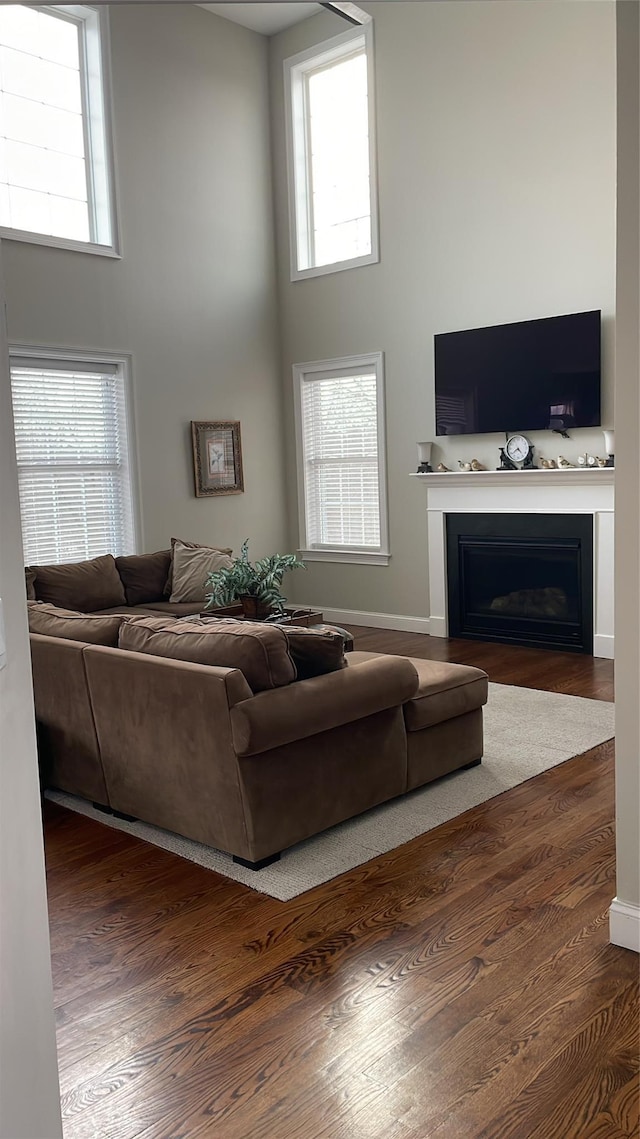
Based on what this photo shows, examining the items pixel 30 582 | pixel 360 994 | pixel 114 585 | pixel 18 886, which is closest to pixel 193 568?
pixel 114 585

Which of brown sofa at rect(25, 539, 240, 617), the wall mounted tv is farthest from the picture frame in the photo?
the wall mounted tv

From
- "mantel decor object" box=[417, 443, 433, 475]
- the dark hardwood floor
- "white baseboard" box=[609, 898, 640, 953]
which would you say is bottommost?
the dark hardwood floor

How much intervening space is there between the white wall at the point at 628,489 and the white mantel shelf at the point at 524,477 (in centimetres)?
365

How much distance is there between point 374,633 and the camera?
7285mm

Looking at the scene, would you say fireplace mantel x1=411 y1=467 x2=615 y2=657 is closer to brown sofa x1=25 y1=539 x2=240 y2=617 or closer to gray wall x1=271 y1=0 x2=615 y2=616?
gray wall x1=271 y1=0 x2=615 y2=616

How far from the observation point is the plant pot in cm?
517

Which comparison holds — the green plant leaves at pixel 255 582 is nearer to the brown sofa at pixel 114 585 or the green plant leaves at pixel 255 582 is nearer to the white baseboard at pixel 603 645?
the brown sofa at pixel 114 585

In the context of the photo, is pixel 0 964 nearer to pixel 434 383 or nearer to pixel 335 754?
pixel 335 754

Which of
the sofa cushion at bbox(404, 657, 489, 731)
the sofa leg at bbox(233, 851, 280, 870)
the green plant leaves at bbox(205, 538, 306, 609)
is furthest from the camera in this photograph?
the green plant leaves at bbox(205, 538, 306, 609)

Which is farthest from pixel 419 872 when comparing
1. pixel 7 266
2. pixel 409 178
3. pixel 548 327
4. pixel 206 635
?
pixel 409 178

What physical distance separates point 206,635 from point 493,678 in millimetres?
2868

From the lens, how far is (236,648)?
307cm

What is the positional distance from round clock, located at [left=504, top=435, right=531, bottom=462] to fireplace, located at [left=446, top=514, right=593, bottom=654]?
0.41 m

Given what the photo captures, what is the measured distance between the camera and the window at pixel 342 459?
7473mm
